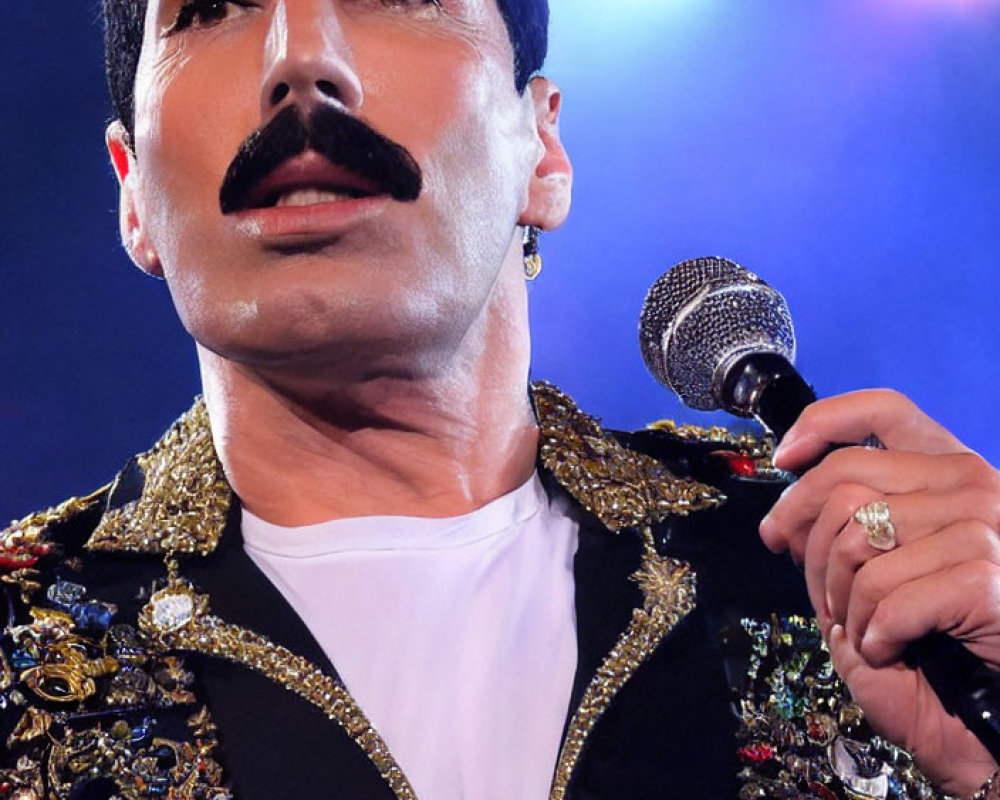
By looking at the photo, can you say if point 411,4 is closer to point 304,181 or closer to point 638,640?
point 304,181

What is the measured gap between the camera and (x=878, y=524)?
122 cm

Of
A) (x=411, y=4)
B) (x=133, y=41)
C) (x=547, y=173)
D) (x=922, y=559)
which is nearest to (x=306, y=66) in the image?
(x=411, y=4)

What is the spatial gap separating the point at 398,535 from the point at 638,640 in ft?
1.26

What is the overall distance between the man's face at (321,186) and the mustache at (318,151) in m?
0.02

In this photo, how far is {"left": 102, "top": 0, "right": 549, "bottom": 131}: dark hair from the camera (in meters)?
1.86

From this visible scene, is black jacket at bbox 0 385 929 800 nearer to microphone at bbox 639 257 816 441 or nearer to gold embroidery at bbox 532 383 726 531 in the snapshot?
gold embroidery at bbox 532 383 726 531

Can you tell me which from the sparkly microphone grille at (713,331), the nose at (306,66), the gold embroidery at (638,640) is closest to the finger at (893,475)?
A: the sparkly microphone grille at (713,331)

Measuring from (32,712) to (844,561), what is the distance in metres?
1.01

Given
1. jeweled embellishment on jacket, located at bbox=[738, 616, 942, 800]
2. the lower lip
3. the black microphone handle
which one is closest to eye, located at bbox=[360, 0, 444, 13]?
the lower lip

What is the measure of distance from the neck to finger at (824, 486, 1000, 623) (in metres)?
0.67

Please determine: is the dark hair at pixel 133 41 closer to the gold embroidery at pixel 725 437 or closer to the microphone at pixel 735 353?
the microphone at pixel 735 353

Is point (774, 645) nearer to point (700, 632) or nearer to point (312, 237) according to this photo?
point (700, 632)

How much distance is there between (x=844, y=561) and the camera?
123 centimetres

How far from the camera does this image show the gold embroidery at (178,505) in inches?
63.7
